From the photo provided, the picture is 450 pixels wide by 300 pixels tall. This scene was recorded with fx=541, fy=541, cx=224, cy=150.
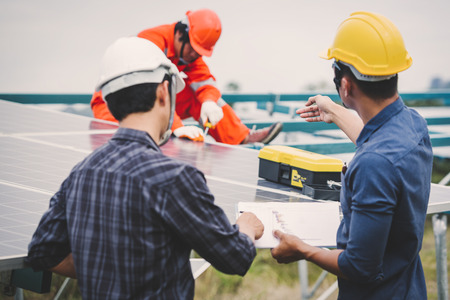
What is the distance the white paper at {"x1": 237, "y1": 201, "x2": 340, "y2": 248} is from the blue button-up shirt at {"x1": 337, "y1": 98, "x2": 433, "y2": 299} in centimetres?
17

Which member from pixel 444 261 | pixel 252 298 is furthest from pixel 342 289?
pixel 252 298

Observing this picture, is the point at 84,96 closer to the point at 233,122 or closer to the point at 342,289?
the point at 233,122

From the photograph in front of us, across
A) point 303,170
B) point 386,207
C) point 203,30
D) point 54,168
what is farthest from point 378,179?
point 203,30

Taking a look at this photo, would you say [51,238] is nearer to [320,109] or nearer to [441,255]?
[320,109]

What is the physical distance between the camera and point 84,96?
5484 millimetres

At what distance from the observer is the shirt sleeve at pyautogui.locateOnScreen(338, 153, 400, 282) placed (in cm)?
152

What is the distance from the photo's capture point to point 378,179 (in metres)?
1.52

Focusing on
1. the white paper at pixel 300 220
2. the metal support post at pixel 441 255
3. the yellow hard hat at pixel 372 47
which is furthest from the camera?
the metal support post at pixel 441 255

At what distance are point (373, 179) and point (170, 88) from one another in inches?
25.0

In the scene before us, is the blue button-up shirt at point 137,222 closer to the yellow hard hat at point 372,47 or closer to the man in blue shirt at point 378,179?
the man in blue shirt at point 378,179

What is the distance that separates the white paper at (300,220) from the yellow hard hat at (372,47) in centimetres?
64

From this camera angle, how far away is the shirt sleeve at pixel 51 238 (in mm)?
1528

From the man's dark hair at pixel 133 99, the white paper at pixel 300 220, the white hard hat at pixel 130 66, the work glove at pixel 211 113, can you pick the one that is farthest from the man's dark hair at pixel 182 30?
the man's dark hair at pixel 133 99

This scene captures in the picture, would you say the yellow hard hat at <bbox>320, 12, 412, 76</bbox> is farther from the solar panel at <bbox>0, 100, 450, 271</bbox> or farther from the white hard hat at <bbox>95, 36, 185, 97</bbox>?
the solar panel at <bbox>0, 100, 450, 271</bbox>
